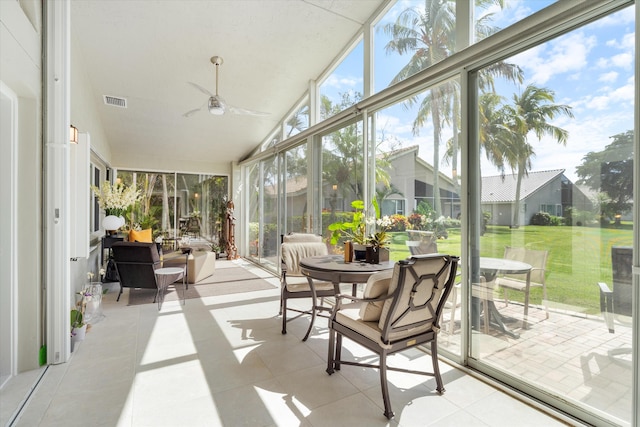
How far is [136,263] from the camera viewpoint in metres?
4.50

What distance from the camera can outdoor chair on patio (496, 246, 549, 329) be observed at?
7.46 feet

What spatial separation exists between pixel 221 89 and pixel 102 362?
184 inches

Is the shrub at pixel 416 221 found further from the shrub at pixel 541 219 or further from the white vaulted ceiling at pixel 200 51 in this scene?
the white vaulted ceiling at pixel 200 51

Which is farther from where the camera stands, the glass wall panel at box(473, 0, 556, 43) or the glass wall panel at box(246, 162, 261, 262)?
the glass wall panel at box(246, 162, 261, 262)

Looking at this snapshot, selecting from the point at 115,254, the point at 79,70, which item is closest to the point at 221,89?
the point at 79,70

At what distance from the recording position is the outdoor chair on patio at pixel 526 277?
227 centimetres

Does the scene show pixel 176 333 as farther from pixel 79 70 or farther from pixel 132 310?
pixel 79 70

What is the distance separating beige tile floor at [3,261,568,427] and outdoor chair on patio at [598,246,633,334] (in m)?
0.79

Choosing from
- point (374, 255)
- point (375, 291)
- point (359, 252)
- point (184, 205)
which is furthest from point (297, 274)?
point (184, 205)

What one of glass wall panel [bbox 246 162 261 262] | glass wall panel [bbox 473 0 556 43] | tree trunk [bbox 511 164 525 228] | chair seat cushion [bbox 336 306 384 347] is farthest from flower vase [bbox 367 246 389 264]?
glass wall panel [bbox 246 162 261 262]

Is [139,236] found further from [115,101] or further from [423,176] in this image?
[423,176]

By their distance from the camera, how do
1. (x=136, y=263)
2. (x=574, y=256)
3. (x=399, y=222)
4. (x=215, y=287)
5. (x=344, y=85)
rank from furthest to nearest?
1. (x=215, y=287)
2. (x=344, y=85)
3. (x=136, y=263)
4. (x=399, y=222)
5. (x=574, y=256)

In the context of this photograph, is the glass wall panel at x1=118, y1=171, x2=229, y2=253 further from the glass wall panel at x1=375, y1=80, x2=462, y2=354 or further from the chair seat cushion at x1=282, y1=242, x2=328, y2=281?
the glass wall panel at x1=375, y1=80, x2=462, y2=354

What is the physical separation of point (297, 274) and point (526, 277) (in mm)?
2393
